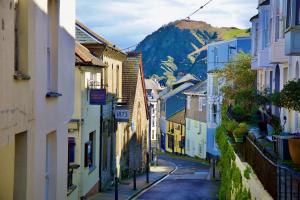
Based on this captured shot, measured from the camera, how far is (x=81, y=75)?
23.6 metres

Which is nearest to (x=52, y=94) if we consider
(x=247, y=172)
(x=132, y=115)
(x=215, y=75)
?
(x=247, y=172)

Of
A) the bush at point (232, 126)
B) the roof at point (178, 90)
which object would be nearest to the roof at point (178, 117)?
the roof at point (178, 90)

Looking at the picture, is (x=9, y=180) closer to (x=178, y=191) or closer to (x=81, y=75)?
(x=81, y=75)

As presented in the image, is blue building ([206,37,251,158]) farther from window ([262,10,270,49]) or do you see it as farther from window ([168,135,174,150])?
window ([262,10,270,49])

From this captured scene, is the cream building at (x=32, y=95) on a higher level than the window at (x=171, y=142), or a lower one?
higher

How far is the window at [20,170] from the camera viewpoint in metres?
9.90

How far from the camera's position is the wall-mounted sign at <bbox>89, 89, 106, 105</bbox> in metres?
24.1

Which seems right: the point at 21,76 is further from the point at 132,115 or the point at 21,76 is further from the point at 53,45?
the point at 132,115

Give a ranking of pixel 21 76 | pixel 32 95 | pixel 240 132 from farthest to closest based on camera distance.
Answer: pixel 240 132 → pixel 32 95 → pixel 21 76

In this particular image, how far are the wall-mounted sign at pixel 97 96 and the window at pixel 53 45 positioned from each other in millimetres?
11605

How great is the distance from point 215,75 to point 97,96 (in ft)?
98.7

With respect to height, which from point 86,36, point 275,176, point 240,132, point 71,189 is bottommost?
point 71,189

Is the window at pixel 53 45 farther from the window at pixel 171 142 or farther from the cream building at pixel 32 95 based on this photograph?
the window at pixel 171 142

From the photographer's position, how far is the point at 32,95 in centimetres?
1014
